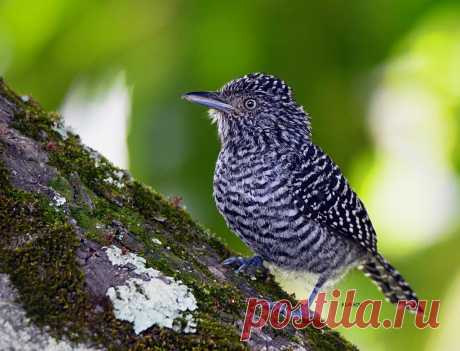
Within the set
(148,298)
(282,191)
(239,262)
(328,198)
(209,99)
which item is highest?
(209,99)

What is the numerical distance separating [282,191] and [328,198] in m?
0.42

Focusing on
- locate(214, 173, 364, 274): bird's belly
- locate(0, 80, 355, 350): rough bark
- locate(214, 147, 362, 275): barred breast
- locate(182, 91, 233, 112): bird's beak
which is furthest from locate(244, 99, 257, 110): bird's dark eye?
locate(0, 80, 355, 350): rough bark

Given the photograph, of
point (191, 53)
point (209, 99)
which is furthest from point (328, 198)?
point (191, 53)

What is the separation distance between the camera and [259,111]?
174 inches

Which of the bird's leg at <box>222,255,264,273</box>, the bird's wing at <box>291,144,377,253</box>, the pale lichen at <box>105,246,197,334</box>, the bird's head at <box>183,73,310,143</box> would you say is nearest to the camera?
the pale lichen at <box>105,246,197,334</box>

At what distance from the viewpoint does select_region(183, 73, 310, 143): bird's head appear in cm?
428

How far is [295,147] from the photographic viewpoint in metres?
4.19

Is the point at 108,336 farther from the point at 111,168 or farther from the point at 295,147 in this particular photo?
the point at 295,147

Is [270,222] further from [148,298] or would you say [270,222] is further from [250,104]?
[148,298]

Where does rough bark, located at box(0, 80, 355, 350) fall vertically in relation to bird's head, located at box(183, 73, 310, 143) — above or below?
below

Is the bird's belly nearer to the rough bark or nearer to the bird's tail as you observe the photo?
the rough bark

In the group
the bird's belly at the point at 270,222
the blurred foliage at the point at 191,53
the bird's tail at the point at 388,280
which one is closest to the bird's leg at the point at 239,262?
the bird's belly at the point at 270,222

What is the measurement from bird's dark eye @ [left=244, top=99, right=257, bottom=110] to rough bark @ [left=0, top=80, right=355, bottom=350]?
1.34 meters

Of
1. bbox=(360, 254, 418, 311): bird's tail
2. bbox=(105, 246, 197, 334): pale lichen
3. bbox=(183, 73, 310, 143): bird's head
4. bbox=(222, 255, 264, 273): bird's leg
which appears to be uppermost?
bbox=(183, 73, 310, 143): bird's head
